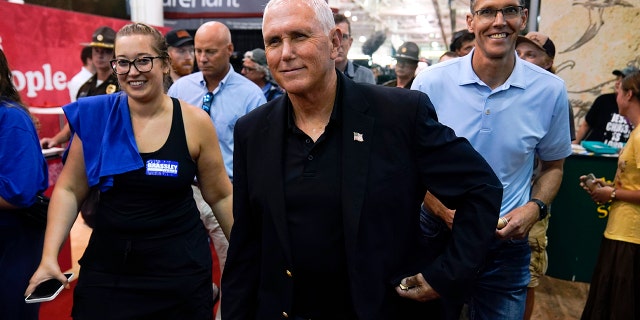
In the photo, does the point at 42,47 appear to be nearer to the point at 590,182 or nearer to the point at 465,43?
the point at 465,43

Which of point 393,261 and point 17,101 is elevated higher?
point 17,101

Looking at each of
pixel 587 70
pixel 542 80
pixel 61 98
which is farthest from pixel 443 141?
pixel 61 98

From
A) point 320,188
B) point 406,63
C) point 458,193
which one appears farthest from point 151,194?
point 406,63

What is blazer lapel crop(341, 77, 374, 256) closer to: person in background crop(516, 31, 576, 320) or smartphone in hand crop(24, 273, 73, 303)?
smartphone in hand crop(24, 273, 73, 303)

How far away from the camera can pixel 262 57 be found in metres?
5.43

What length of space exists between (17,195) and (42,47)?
14.2ft

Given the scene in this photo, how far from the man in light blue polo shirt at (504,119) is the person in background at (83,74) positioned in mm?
4946

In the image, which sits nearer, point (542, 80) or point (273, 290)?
point (273, 290)

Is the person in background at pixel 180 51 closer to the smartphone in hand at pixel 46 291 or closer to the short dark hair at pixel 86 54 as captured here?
the short dark hair at pixel 86 54

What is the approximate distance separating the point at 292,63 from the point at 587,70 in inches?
219

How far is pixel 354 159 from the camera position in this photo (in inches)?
55.0

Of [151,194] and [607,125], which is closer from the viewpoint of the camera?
[151,194]

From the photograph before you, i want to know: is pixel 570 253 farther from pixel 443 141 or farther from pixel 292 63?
pixel 292 63

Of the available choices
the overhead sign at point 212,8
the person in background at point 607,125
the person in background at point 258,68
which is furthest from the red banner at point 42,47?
the person in background at point 607,125
